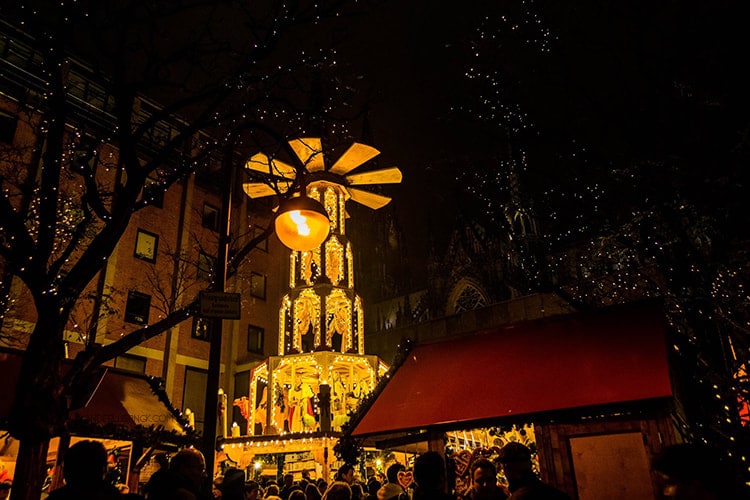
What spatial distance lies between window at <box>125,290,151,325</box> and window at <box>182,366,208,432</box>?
301 cm

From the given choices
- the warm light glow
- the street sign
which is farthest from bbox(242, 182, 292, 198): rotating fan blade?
the street sign

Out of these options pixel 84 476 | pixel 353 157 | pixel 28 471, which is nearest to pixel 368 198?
pixel 353 157

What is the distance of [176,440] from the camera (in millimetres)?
9367

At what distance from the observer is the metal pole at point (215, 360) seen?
5.13 m

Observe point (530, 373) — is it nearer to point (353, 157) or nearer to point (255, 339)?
point (353, 157)

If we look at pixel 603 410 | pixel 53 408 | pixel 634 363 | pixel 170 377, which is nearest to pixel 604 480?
pixel 603 410

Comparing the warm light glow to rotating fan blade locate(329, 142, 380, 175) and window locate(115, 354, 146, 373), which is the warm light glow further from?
window locate(115, 354, 146, 373)

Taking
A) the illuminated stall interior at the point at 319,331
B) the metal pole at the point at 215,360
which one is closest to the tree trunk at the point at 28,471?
the metal pole at the point at 215,360

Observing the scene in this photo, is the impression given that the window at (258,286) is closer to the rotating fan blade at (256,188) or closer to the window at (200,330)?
the window at (200,330)

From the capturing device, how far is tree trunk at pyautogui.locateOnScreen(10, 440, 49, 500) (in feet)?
17.4

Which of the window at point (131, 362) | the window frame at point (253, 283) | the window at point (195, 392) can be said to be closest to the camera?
the window at point (131, 362)

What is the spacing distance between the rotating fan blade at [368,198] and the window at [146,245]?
34.0 ft

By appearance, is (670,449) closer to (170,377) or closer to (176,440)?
(176,440)

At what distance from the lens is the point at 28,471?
17.6ft
